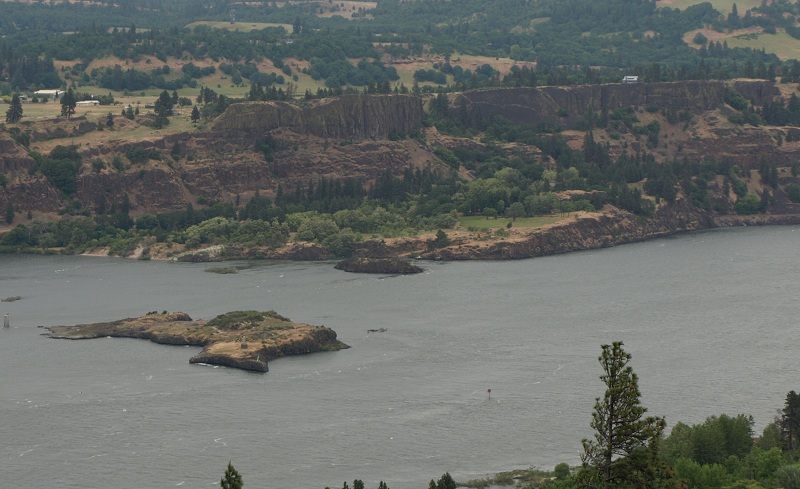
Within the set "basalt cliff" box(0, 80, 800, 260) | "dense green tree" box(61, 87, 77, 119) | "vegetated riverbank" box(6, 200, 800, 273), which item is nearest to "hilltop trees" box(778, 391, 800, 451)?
"vegetated riverbank" box(6, 200, 800, 273)

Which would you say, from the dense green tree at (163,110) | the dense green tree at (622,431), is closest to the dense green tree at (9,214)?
the dense green tree at (163,110)

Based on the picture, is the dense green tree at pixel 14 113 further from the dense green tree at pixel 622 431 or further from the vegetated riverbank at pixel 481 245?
the dense green tree at pixel 622 431

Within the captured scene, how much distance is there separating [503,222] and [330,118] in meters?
29.0

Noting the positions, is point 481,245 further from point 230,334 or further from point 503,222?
point 230,334

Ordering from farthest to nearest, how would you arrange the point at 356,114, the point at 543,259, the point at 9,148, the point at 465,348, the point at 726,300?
the point at 356,114, the point at 9,148, the point at 543,259, the point at 726,300, the point at 465,348

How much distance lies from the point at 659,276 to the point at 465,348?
114ft

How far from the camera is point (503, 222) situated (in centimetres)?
16988

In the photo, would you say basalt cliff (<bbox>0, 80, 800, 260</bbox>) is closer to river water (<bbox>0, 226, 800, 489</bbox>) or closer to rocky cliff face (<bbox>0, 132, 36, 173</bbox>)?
rocky cliff face (<bbox>0, 132, 36, 173</bbox>)

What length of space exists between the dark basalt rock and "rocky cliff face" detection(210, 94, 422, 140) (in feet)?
123

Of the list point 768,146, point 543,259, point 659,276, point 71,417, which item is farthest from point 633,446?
point 768,146

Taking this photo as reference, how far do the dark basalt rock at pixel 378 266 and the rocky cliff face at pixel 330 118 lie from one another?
1476 inches

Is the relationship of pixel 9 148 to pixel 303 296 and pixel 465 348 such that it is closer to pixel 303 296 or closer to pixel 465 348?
pixel 303 296

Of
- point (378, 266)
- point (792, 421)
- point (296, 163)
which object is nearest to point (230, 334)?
point (378, 266)

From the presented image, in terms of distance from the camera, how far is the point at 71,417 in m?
100
